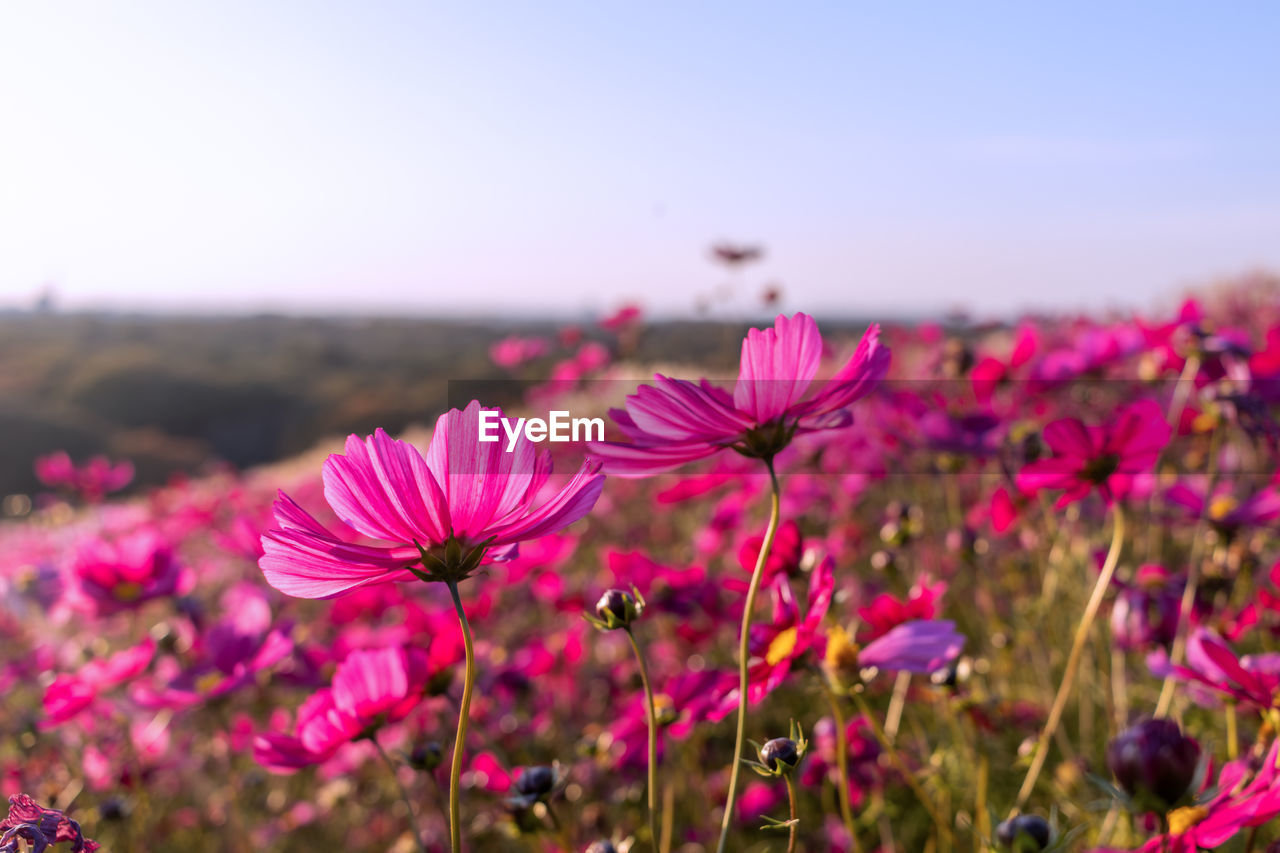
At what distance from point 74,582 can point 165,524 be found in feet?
12.0

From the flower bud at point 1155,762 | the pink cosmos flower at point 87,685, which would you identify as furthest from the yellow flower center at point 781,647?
the pink cosmos flower at point 87,685

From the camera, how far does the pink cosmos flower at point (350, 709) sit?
800 mm

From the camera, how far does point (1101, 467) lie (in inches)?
34.4

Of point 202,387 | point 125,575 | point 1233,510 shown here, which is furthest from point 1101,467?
point 202,387

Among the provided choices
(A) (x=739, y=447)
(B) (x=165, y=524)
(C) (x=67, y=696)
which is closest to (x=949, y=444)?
(A) (x=739, y=447)

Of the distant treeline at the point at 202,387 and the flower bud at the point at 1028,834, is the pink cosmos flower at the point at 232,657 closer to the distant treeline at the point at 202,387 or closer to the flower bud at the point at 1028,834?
the flower bud at the point at 1028,834

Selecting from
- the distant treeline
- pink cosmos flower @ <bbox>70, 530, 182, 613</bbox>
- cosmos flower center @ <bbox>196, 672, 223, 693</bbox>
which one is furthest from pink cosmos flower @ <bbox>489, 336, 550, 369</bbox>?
the distant treeline

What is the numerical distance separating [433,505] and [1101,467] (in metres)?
0.73

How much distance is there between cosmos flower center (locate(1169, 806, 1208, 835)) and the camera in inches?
27.1

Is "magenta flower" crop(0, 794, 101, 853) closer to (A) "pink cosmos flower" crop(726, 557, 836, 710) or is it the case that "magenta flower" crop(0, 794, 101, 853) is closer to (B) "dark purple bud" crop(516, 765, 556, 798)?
(B) "dark purple bud" crop(516, 765, 556, 798)

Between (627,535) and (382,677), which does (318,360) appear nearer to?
(627,535)

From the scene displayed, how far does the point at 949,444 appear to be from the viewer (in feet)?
4.77

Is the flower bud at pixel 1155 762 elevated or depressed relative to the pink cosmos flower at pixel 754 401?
depressed

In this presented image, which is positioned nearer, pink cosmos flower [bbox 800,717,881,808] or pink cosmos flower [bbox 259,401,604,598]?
pink cosmos flower [bbox 259,401,604,598]
